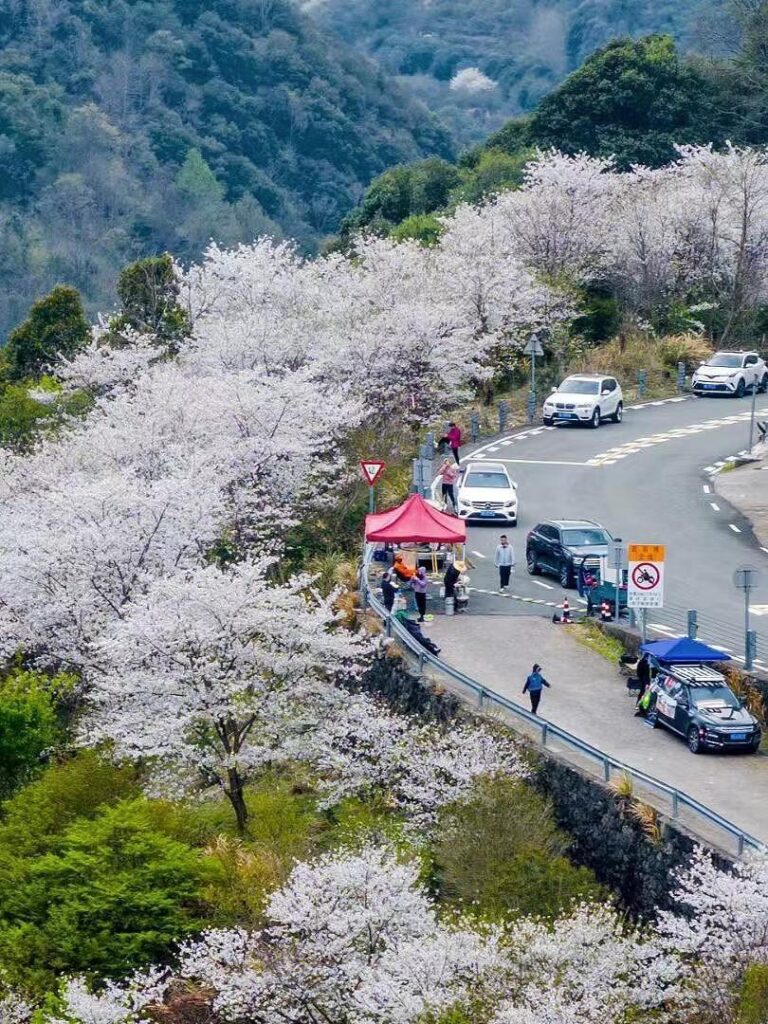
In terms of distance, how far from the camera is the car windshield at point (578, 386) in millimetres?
52562

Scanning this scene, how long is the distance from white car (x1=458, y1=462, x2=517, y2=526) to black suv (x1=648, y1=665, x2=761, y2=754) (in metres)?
13.0

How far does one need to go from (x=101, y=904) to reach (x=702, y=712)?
8836 mm

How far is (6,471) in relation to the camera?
1743 inches

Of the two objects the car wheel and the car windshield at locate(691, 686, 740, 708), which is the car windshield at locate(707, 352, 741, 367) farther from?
the car windshield at locate(691, 686, 740, 708)

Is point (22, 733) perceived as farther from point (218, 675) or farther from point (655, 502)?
point (655, 502)

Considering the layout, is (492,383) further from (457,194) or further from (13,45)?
(13,45)

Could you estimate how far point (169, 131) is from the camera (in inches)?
5384

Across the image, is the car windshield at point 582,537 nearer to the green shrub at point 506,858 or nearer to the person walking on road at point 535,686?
the person walking on road at point 535,686

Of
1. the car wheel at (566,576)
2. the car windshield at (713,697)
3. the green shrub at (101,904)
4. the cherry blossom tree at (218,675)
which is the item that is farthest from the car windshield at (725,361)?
the green shrub at (101,904)

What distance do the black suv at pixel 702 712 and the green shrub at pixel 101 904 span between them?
Result: 7.01 meters

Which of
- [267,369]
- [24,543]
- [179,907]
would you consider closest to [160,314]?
[267,369]

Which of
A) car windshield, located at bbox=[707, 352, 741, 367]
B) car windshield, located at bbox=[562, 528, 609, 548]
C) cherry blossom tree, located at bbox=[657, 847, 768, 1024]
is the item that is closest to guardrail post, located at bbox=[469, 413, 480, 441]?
car windshield, located at bbox=[707, 352, 741, 367]

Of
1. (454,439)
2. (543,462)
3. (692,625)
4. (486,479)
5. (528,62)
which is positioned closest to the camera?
(692,625)

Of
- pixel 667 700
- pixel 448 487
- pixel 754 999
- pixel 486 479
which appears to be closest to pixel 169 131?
pixel 486 479
